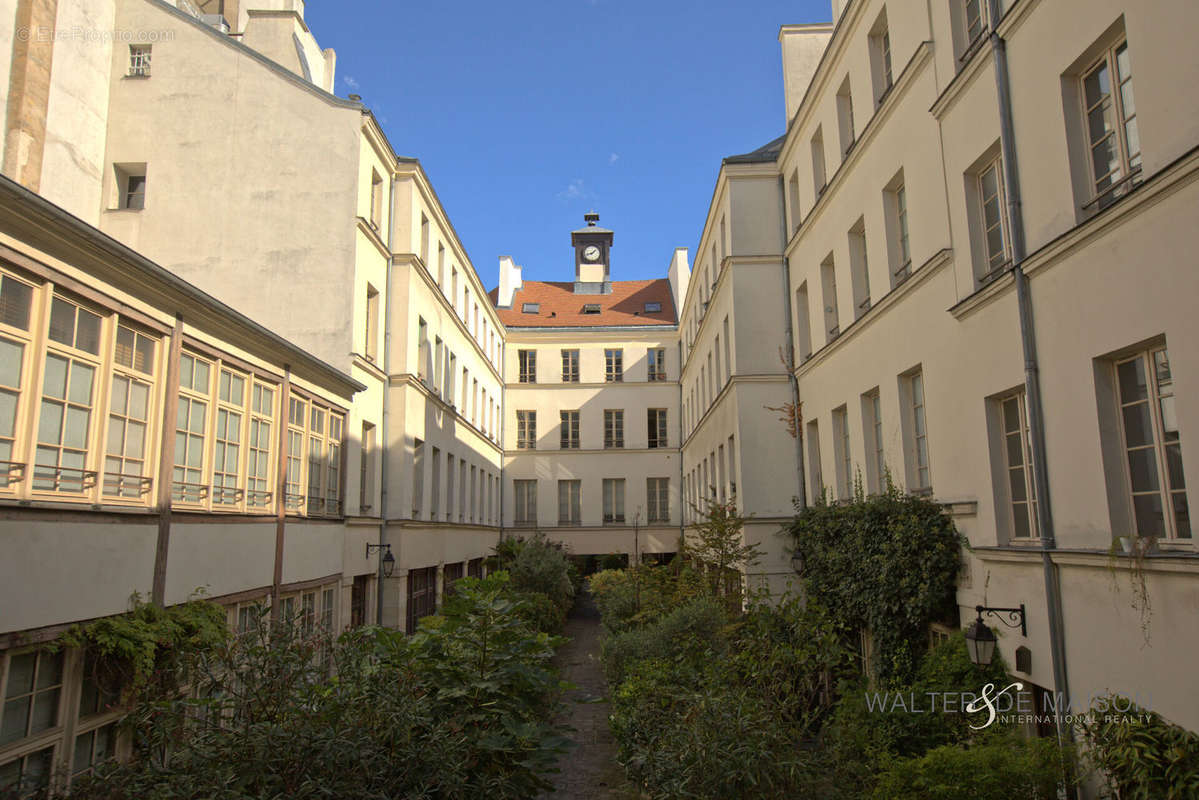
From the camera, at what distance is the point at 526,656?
654 cm

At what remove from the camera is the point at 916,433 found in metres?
11.7

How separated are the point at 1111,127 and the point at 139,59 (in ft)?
57.3

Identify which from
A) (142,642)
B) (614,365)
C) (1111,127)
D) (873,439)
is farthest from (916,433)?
(614,365)

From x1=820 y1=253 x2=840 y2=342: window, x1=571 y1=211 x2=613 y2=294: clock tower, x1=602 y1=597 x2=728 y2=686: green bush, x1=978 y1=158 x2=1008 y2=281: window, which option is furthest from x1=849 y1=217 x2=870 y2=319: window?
x1=571 y1=211 x2=613 y2=294: clock tower

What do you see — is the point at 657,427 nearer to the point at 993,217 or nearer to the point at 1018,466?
the point at 993,217

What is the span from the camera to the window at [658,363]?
38906 mm

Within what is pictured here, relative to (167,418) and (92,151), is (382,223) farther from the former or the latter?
(167,418)

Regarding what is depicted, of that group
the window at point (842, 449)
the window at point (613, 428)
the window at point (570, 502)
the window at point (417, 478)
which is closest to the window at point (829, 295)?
the window at point (842, 449)

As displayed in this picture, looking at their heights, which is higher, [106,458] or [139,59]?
[139,59]

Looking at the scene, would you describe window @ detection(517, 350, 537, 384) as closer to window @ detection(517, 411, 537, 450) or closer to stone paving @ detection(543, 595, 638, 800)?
window @ detection(517, 411, 537, 450)

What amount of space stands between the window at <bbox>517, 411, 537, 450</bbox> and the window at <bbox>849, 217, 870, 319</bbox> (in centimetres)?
2547

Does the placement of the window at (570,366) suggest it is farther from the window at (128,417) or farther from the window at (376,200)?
the window at (128,417)

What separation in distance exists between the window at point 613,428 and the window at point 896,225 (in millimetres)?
26265

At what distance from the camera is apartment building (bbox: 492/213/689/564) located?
37000 mm
